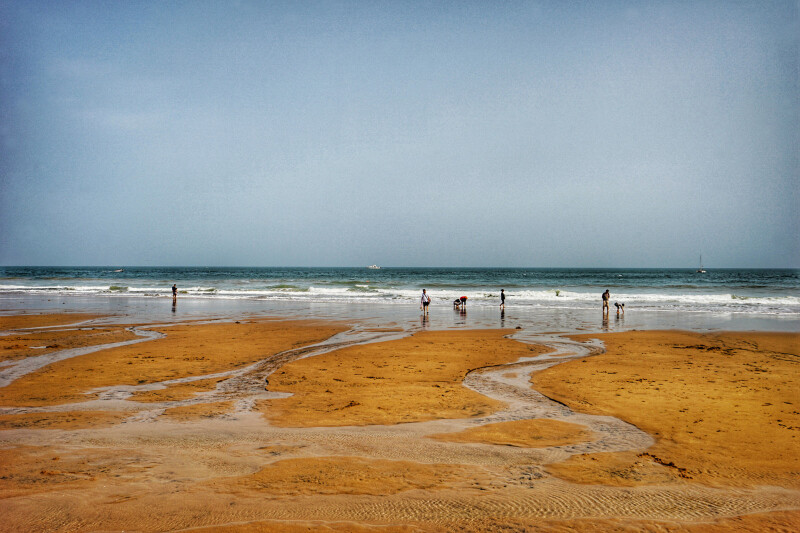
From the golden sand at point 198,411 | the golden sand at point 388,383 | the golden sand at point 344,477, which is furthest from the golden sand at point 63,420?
the golden sand at point 344,477

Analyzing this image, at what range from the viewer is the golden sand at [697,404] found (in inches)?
231

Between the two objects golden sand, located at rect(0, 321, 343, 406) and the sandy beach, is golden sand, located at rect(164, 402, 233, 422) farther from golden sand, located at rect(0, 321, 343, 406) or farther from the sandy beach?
golden sand, located at rect(0, 321, 343, 406)

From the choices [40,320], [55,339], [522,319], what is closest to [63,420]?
[55,339]

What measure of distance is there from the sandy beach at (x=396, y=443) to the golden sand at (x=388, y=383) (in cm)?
7

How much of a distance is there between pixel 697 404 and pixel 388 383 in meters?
6.29

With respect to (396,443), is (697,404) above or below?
below

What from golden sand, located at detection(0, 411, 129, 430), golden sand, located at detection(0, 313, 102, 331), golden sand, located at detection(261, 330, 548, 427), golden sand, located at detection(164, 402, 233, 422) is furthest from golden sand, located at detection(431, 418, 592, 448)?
golden sand, located at detection(0, 313, 102, 331)

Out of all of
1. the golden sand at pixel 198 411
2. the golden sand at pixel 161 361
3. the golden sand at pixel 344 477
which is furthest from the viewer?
the golden sand at pixel 161 361

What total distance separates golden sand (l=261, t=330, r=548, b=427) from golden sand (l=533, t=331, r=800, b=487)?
215 cm

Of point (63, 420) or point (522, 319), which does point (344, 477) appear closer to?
point (63, 420)

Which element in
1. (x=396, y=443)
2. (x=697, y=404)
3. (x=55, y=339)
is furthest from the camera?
(x=55, y=339)

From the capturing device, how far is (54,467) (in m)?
5.56

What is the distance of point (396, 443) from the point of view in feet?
21.8

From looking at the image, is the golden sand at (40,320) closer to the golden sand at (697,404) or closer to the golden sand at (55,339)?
the golden sand at (55,339)
